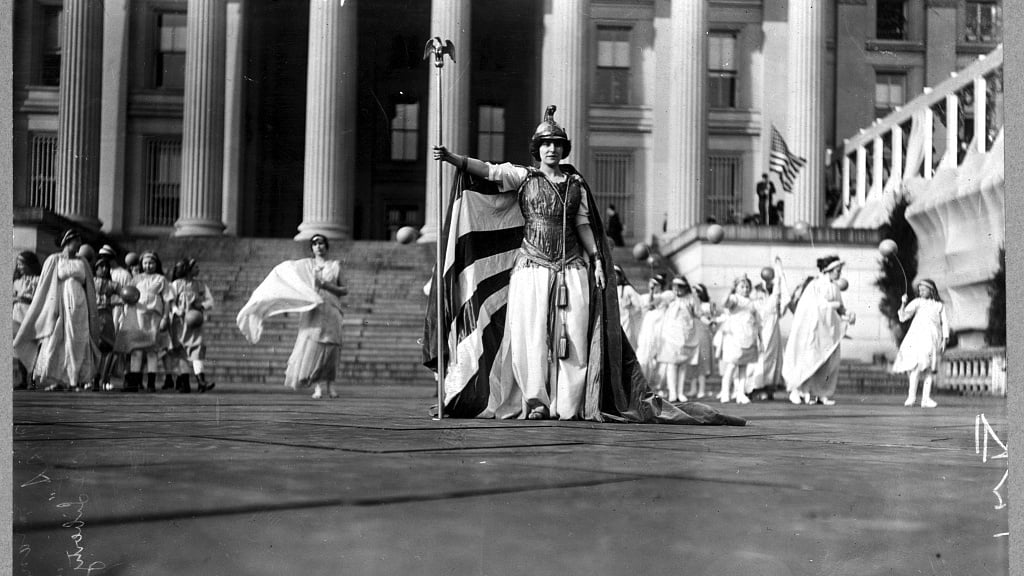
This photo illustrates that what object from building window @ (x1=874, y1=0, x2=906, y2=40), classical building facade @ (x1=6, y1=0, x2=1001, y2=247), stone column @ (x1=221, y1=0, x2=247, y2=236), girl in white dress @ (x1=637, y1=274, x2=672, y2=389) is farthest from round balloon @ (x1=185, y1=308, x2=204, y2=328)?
building window @ (x1=874, y1=0, x2=906, y2=40)

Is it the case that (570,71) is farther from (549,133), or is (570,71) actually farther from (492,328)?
(492,328)

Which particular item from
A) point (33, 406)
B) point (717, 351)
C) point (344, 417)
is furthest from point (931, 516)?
point (717, 351)

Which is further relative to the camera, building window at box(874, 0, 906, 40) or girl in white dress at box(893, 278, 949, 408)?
building window at box(874, 0, 906, 40)

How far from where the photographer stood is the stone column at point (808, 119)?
26.9 metres

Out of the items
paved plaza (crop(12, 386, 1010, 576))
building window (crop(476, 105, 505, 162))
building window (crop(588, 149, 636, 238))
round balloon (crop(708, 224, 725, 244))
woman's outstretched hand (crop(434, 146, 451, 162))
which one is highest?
building window (crop(476, 105, 505, 162))

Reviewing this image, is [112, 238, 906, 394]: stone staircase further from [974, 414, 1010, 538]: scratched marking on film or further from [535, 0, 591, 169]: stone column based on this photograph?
[974, 414, 1010, 538]: scratched marking on film

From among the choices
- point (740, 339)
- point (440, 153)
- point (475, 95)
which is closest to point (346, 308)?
point (740, 339)

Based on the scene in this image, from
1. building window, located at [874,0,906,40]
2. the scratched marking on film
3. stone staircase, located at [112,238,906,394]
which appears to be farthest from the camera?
building window, located at [874,0,906,40]

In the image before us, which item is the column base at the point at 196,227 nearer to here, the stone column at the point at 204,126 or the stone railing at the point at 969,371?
the stone column at the point at 204,126

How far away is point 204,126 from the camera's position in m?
27.0

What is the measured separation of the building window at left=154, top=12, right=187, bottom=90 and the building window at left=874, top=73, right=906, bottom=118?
58.5 ft

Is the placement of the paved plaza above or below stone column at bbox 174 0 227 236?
below

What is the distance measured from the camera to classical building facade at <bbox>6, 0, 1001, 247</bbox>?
2638 centimetres

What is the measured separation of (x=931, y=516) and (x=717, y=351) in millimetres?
13637
